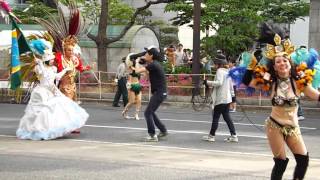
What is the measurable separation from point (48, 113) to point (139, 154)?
2685 millimetres

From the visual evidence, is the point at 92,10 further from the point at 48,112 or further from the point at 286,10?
the point at 48,112

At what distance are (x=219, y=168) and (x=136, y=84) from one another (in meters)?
7.20

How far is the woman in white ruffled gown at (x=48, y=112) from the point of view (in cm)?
1134

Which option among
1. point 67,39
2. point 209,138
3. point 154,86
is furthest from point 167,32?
point 209,138

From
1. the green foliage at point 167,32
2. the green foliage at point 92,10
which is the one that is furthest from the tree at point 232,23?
the green foliage at point 167,32

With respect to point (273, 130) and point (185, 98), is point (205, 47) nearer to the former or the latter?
point (185, 98)

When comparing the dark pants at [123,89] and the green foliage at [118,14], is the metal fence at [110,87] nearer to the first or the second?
the dark pants at [123,89]

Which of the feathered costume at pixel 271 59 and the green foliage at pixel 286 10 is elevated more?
the green foliage at pixel 286 10

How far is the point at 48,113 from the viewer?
1146 cm

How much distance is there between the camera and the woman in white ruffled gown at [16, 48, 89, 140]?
1134 centimetres

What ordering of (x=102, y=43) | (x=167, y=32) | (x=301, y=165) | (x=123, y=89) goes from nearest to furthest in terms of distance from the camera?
(x=301, y=165) < (x=123, y=89) < (x=102, y=43) < (x=167, y=32)

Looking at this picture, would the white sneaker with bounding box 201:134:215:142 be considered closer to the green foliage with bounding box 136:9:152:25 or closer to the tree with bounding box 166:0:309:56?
the tree with bounding box 166:0:309:56

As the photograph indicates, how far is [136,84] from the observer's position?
605 inches

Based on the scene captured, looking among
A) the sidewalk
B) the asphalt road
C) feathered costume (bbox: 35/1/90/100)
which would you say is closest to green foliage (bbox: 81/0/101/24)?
the asphalt road
